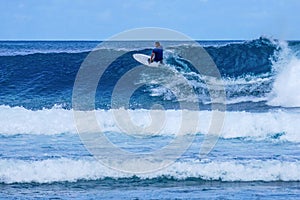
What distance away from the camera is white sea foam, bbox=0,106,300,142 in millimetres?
14094

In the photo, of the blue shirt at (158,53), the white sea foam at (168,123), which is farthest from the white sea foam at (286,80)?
the white sea foam at (168,123)

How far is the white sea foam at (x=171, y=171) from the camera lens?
1066 centimetres

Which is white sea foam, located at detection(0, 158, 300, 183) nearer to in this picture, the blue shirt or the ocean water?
the ocean water

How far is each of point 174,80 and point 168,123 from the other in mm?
7795

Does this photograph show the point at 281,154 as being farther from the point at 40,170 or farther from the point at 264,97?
the point at 264,97

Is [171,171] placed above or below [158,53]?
below

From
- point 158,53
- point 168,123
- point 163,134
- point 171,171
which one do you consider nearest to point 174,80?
point 158,53

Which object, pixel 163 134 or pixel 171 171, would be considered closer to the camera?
pixel 171 171

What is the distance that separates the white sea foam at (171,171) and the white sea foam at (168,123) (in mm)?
2777

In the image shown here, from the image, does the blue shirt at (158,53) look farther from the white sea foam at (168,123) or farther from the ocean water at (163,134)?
the white sea foam at (168,123)

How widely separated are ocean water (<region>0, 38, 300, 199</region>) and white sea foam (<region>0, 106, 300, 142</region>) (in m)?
0.03

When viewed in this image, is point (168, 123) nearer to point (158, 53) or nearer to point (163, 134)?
point (163, 134)

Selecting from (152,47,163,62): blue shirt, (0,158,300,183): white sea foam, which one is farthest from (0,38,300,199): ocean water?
(152,47,163,62): blue shirt

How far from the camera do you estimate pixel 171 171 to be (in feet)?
35.5
